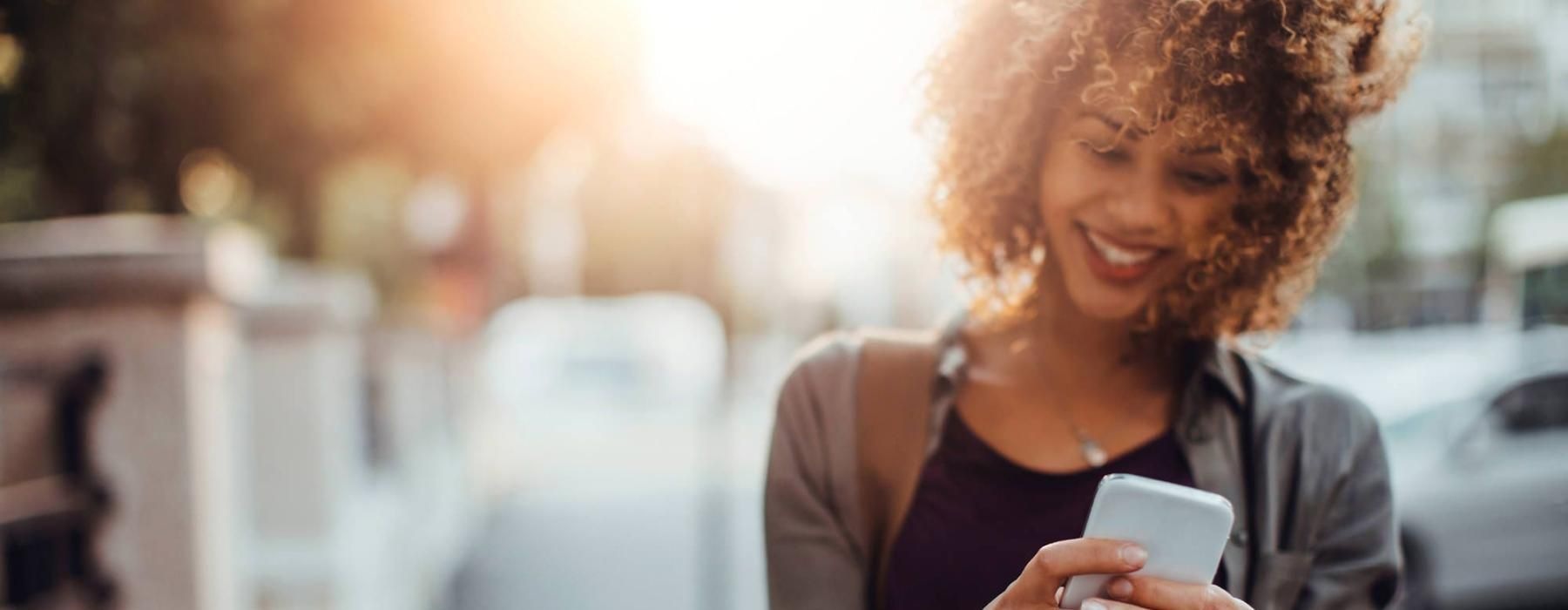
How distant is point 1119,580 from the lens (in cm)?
135

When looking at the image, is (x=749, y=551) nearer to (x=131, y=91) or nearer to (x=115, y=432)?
(x=131, y=91)

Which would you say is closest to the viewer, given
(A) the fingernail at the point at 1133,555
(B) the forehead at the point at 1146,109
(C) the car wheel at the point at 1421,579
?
(A) the fingernail at the point at 1133,555

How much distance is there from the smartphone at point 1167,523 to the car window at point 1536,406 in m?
6.82

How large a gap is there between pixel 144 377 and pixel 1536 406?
7.00m

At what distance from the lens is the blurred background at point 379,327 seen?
10.8 feet

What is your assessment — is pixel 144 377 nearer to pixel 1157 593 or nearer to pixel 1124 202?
pixel 1124 202

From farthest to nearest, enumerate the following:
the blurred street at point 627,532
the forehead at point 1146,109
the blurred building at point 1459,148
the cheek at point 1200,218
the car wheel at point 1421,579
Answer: the blurred building at point 1459,148
the blurred street at point 627,532
the car wheel at point 1421,579
the cheek at point 1200,218
the forehead at point 1146,109

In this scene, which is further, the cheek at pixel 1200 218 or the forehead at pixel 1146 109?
the cheek at pixel 1200 218

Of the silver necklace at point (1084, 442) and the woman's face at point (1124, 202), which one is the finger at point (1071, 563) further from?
the woman's face at point (1124, 202)

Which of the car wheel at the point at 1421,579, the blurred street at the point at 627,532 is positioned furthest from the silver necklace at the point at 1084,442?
the car wheel at the point at 1421,579

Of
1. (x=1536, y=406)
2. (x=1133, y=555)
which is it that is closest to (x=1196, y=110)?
(x=1133, y=555)

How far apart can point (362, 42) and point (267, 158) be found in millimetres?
873

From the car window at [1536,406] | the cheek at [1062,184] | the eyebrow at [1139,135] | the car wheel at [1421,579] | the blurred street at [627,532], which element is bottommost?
the blurred street at [627,532]

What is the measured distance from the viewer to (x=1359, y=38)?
166 cm
